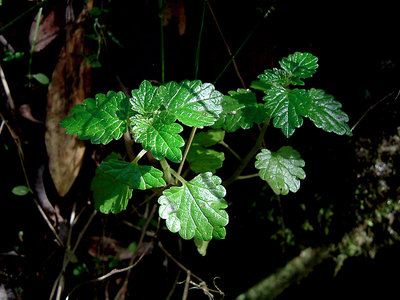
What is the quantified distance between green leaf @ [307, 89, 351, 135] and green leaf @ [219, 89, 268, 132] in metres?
0.20

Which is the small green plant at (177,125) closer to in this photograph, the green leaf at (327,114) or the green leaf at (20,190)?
the green leaf at (327,114)

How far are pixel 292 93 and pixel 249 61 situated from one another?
1.62 ft

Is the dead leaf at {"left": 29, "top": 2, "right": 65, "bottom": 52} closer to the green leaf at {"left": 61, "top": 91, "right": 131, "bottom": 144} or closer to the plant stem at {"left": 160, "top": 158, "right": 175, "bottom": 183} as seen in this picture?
the green leaf at {"left": 61, "top": 91, "right": 131, "bottom": 144}

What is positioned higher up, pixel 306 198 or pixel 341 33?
pixel 341 33

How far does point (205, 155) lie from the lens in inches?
56.7

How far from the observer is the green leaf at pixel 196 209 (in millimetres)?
1114

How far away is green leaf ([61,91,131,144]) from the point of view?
1095mm

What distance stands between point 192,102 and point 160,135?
0.21 metres

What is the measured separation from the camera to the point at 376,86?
Result: 1.56 meters

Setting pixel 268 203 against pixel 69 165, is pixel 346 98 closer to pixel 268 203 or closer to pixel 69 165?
pixel 268 203

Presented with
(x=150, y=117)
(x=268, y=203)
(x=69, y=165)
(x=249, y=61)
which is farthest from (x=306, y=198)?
(x=69, y=165)

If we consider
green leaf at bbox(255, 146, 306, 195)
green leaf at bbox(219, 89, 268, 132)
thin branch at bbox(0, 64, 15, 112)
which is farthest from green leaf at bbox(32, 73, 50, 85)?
green leaf at bbox(255, 146, 306, 195)

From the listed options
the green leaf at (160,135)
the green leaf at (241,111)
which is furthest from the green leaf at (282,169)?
the green leaf at (160,135)

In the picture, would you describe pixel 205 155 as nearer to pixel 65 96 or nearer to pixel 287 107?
pixel 287 107
